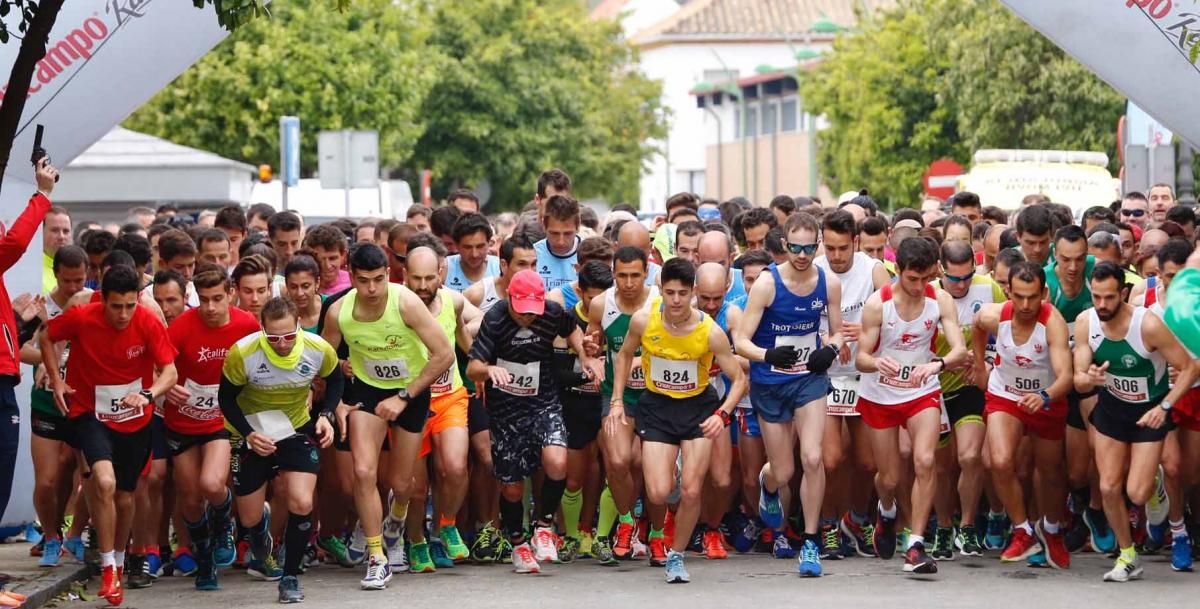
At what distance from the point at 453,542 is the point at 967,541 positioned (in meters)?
2.96

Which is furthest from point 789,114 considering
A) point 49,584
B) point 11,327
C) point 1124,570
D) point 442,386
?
point 11,327

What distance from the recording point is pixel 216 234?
13.6m

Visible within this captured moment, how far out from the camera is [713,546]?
1262 centimetres

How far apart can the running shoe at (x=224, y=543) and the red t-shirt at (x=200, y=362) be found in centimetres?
63

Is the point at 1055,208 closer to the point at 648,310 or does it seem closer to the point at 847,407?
the point at 847,407

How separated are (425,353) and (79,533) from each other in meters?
2.44

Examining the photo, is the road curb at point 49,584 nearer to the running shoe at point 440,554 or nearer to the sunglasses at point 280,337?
the sunglasses at point 280,337

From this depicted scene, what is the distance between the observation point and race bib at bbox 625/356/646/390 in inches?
470

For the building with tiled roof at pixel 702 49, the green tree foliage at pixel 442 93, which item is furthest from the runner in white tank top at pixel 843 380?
the building with tiled roof at pixel 702 49

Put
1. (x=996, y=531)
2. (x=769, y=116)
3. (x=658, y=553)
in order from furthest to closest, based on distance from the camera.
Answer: (x=769, y=116)
(x=996, y=531)
(x=658, y=553)

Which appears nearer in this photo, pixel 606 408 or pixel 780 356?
pixel 780 356

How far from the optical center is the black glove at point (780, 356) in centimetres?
1168

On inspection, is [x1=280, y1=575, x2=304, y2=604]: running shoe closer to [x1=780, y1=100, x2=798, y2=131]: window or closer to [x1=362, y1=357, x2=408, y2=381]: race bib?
[x1=362, y1=357, x2=408, y2=381]: race bib

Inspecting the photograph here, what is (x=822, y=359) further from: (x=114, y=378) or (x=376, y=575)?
(x=114, y=378)
